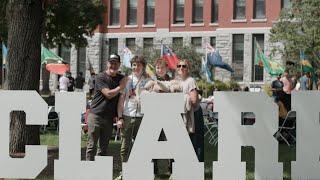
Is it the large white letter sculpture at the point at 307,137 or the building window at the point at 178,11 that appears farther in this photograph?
the building window at the point at 178,11

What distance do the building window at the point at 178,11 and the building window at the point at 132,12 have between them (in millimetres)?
3572

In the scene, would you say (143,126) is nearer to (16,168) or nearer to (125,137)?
(125,137)

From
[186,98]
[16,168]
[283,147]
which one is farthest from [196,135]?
[283,147]

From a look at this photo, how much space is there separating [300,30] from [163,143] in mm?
30562

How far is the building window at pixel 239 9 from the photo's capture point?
53053mm

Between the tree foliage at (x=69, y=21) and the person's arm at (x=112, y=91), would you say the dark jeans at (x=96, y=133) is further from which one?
the tree foliage at (x=69, y=21)

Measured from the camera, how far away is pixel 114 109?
966 cm

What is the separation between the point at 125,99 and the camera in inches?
376

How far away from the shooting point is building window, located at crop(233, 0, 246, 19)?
53053mm

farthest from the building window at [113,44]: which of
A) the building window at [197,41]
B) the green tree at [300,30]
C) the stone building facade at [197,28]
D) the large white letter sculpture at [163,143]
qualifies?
the large white letter sculpture at [163,143]

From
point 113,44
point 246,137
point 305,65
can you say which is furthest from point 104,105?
point 113,44

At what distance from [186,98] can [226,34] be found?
43595mm

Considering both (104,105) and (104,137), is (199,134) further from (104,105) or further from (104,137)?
(104,105)

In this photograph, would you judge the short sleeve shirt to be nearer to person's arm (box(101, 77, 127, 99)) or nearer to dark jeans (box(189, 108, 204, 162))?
person's arm (box(101, 77, 127, 99))
